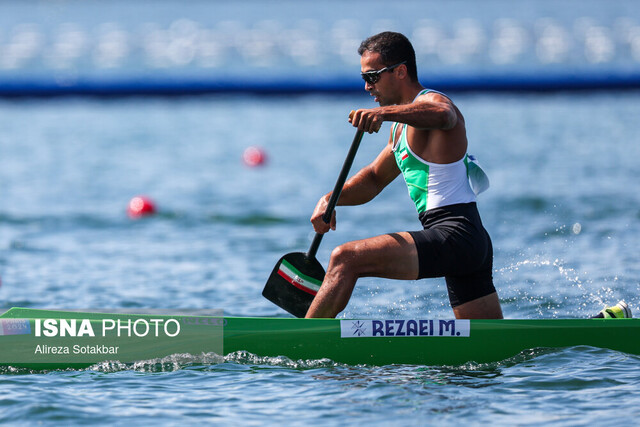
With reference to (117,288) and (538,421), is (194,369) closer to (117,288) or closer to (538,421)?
(538,421)

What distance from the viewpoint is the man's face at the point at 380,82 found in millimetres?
4824

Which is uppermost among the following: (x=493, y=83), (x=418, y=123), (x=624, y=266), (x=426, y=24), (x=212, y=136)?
(x=426, y=24)

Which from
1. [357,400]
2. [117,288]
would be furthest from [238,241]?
[357,400]

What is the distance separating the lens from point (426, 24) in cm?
2861

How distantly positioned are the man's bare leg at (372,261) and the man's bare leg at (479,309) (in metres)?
0.46

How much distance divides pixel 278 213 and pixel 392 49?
265 inches

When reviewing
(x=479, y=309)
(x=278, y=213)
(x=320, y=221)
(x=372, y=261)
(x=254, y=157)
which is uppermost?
(x=254, y=157)

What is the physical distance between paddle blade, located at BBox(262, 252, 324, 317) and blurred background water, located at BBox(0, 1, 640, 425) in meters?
0.45

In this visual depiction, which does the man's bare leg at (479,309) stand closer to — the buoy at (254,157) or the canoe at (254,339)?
the canoe at (254,339)

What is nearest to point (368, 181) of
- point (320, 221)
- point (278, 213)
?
point (320, 221)

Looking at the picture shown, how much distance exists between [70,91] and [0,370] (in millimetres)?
17844

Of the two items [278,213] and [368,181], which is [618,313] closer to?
[368,181]

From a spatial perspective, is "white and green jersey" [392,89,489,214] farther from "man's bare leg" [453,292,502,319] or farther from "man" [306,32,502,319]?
"man's bare leg" [453,292,502,319]

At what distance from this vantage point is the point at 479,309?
5.09 metres
